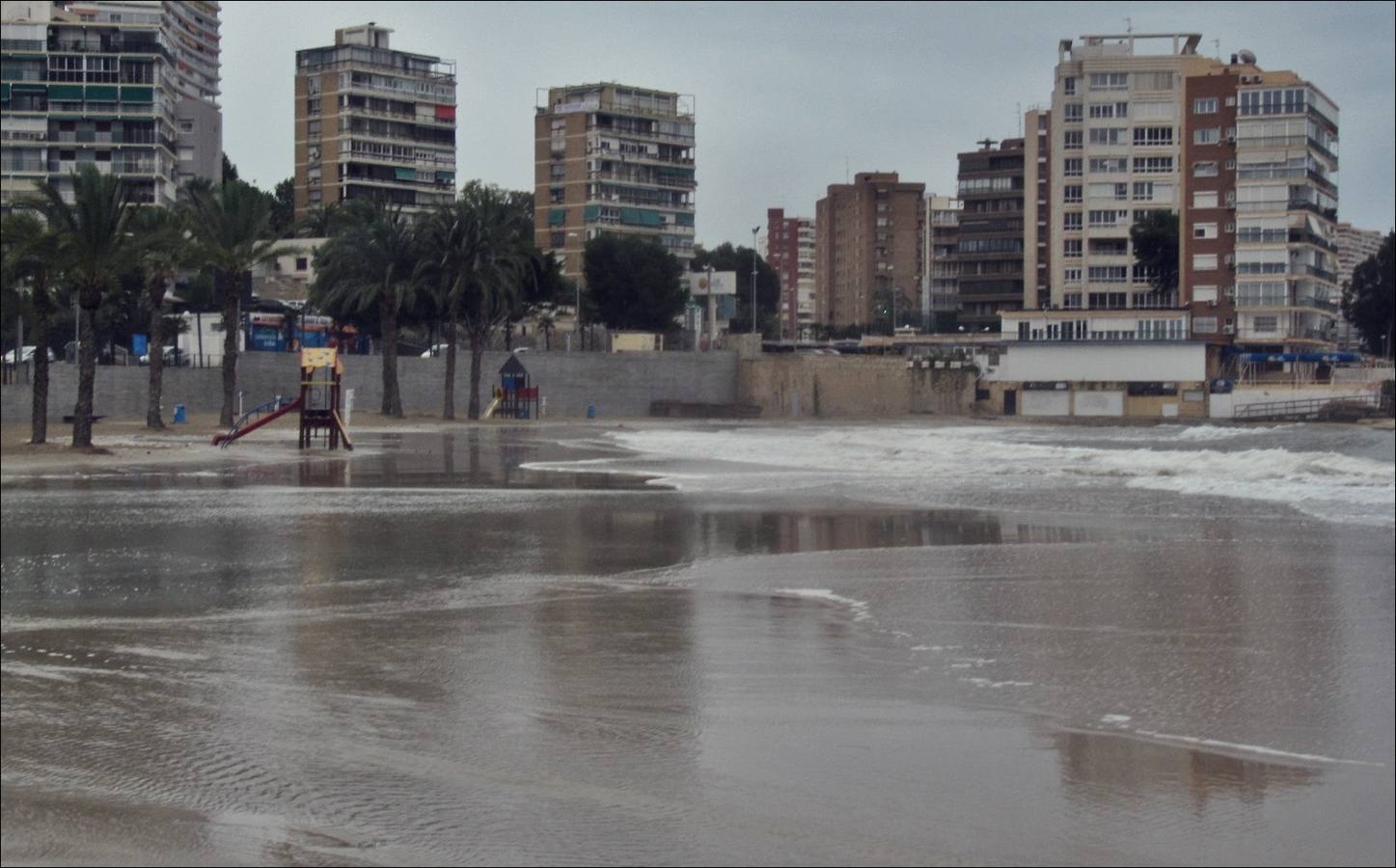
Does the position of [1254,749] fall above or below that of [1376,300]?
below

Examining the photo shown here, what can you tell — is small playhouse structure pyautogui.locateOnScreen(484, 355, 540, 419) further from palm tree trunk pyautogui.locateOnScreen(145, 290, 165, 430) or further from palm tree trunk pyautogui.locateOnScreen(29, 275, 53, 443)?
palm tree trunk pyautogui.locateOnScreen(29, 275, 53, 443)

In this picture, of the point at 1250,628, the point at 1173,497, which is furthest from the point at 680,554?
the point at 1173,497

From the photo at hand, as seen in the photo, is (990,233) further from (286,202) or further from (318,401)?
(318,401)

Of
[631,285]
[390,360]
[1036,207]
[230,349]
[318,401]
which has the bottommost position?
[318,401]

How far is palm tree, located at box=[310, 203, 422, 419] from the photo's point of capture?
5928cm

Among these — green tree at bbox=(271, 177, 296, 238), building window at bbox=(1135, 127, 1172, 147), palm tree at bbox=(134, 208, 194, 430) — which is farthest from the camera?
green tree at bbox=(271, 177, 296, 238)

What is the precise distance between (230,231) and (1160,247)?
227ft

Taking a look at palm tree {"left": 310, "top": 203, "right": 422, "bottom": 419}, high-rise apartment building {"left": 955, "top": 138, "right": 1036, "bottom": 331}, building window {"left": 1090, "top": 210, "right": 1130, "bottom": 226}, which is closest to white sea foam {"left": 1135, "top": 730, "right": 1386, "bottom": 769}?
palm tree {"left": 310, "top": 203, "right": 422, "bottom": 419}

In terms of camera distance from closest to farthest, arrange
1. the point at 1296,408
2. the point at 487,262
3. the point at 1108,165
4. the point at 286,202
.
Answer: the point at 487,262 < the point at 1296,408 < the point at 1108,165 < the point at 286,202

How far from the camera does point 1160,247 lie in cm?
10000

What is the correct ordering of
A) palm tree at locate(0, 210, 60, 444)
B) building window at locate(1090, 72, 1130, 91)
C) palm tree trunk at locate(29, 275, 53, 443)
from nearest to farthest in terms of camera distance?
palm tree at locate(0, 210, 60, 444), palm tree trunk at locate(29, 275, 53, 443), building window at locate(1090, 72, 1130, 91)

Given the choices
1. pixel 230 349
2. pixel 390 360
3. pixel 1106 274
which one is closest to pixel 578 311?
pixel 390 360

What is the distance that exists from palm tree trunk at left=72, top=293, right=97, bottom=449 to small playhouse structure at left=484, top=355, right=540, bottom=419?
24.3 meters

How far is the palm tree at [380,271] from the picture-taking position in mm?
59281
